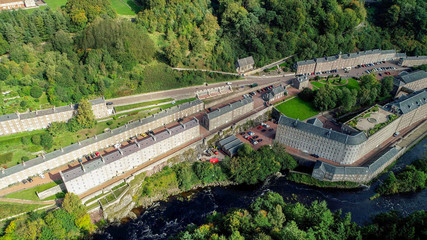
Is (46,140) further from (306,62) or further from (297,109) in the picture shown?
(306,62)

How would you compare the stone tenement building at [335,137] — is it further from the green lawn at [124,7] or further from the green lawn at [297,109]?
the green lawn at [124,7]

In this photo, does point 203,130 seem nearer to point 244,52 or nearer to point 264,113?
point 264,113

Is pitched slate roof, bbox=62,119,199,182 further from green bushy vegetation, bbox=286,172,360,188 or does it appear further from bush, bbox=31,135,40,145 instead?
green bushy vegetation, bbox=286,172,360,188

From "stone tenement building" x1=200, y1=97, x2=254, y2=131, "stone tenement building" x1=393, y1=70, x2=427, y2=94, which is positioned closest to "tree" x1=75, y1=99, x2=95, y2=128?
"stone tenement building" x1=200, y1=97, x2=254, y2=131

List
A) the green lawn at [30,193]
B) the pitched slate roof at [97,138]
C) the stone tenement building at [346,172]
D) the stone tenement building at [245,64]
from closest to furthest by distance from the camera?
1. the green lawn at [30,193]
2. the pitched slate roof at [97,138]
3. the stone tenement building at [346,172]
4. the stone tenement building at [245,64]

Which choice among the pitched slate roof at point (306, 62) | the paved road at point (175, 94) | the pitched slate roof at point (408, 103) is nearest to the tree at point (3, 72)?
the paved road at point (175, 94)

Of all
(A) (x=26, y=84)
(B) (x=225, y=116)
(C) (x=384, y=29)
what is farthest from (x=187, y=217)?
(C) (x=384, y=29)

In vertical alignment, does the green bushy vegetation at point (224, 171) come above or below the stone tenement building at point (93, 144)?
below

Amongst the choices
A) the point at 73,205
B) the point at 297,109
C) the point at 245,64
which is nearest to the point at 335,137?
the point at 297,109
